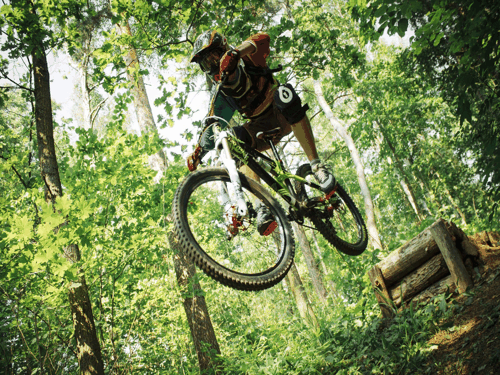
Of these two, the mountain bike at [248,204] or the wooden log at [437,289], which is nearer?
the mountain bike at [248,204]

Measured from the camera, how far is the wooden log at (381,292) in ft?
12.7

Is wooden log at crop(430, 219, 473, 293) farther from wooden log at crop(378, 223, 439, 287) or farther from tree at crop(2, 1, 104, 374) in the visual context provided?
tree at crop(2, 1, 104, 374)

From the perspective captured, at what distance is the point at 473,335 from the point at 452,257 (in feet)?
3.67

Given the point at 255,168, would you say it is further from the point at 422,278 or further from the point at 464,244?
the point at 464,244

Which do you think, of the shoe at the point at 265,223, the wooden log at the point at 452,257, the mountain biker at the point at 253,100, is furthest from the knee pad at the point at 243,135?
the wooden log at the point at 452,257

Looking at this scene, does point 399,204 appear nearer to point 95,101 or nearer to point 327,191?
point 95,101

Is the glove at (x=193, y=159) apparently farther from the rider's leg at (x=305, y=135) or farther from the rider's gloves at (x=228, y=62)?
the rider's leg at (x=305, y=135)

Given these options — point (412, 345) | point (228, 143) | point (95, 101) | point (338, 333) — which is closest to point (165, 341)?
point (338, 333)

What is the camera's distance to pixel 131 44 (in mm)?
4637

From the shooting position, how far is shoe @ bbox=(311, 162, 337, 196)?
10.3 ft

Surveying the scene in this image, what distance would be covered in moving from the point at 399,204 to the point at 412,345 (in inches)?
698

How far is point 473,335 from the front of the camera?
8.81 ft

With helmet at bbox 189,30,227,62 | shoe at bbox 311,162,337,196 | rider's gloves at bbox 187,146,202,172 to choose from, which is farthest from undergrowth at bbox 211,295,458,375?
helmet at bbox 189,30,227,62

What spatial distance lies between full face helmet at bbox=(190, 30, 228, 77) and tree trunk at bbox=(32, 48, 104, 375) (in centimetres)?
202
